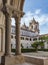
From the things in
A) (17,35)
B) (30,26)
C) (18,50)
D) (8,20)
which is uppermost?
(30,26)

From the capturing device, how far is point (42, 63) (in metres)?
6.57

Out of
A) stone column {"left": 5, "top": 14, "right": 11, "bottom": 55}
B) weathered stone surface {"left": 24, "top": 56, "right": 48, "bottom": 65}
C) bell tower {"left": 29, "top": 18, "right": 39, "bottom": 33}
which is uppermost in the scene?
bell tower {"left": 29, "top": 18, "right": 39, "bottom": 33}

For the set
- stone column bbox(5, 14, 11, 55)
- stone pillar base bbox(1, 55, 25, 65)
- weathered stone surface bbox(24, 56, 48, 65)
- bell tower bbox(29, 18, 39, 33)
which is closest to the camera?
weathered stone surface bbox(24, 56, 48, 65)

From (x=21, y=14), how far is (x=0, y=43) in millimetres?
10654

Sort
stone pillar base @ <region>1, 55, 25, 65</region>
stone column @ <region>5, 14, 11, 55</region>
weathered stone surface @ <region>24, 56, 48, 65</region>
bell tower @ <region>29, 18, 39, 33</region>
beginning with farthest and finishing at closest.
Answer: bell tower @ <region>29, 18, 39, 33</region>, stone column @ <region>5, 14, 11, 55</region>, stone pillar base @ <region>1, 55, 25, 65</region>, weathered stone surface @ <region>24, 56, 48, 65</region>

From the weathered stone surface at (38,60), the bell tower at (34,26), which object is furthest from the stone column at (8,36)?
the bell tower at (34,26)

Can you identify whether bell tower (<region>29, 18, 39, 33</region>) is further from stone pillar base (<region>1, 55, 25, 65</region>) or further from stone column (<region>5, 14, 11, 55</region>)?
stone column (<region>5, 14, 11, 55</region>)

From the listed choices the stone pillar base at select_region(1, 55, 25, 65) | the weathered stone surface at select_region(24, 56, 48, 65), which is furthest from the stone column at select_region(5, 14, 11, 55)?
the weathered stone surface at select_region(24, 56, 48, 65)

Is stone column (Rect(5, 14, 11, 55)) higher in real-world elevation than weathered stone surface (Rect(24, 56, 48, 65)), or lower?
higher

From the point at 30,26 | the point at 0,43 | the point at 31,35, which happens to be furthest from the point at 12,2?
the point at 30,26

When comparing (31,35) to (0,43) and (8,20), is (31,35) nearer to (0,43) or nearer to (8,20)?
(0,43)

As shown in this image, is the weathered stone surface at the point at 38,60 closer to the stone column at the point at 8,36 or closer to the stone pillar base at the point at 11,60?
the stone pillar base at the point at 11,60

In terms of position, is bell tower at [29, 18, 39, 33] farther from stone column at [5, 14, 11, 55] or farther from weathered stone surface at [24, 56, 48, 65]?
stone column at [5, 14, 11, 55]

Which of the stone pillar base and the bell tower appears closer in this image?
the stone pillar base
